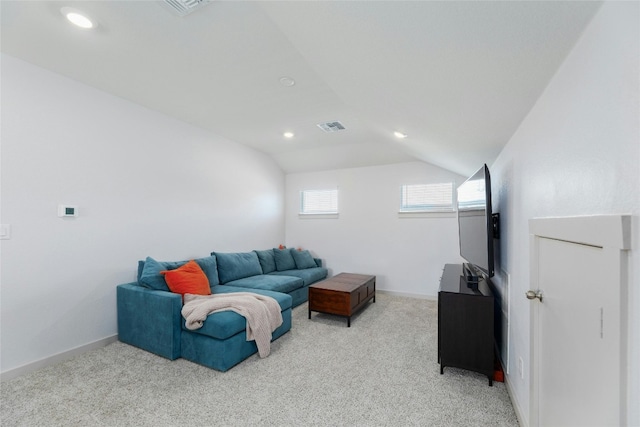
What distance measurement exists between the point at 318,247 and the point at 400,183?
2037 mm

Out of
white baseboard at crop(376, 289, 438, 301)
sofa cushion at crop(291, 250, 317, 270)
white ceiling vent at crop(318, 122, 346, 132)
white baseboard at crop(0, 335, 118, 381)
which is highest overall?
white ceiling vent at crop(318, 122, 346, 132)

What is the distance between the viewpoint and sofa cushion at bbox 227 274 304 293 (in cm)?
382

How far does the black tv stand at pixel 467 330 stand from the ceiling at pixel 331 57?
1364 millimetres

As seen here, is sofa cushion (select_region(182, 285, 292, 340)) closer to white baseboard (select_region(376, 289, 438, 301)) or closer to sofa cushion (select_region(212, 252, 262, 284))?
sofa cushion (select_region(212, 252, 262, 284))

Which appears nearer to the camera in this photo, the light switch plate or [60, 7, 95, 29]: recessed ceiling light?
[60, 7, 95, 29]: recessed ceiling light

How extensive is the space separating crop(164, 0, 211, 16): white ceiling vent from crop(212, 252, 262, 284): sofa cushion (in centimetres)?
305

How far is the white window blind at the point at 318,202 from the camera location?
5.72 m

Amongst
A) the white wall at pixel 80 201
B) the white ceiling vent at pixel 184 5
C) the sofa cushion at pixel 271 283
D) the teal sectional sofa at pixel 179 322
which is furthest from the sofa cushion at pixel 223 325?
the white ceiling vent at pixel 184 5

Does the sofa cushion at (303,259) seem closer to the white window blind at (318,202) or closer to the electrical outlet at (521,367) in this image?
the white window blind at (318,202)

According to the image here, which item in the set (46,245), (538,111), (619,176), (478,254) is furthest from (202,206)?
(619,176)

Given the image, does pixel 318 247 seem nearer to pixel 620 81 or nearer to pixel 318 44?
pixel 318 44

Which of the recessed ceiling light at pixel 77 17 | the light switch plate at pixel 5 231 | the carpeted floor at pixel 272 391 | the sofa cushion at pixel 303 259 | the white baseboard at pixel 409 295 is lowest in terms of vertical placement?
the white baseboard at pixel 409 295

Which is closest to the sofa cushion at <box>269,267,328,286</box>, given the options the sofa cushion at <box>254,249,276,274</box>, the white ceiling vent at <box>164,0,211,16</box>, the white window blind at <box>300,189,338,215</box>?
the sofa cushion at <box>254,249,276,274</box>

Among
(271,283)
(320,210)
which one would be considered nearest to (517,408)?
(271,283)
